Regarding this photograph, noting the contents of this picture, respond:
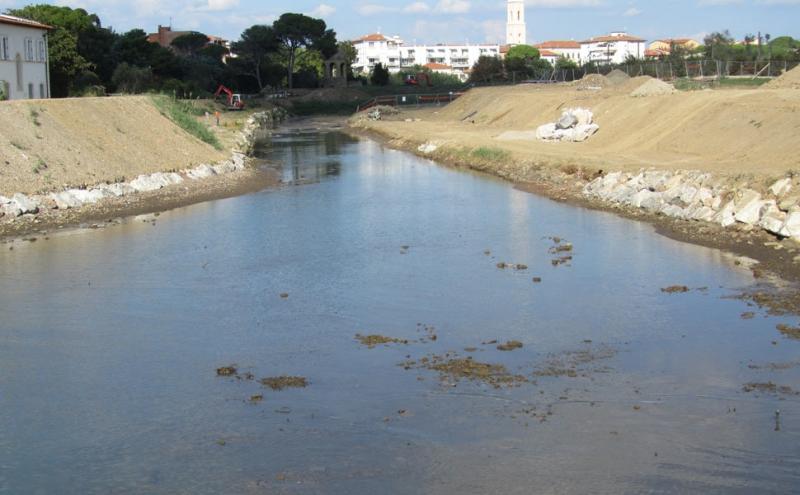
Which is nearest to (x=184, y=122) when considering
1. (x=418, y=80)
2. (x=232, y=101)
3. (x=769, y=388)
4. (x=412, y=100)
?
(x=769, y=388)

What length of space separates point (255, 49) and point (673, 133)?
7590 centimetres

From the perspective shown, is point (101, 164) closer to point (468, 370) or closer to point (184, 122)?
point (184, 122)

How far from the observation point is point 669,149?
1439 inches

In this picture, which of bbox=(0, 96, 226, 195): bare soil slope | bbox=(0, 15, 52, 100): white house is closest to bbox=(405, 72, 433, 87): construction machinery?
bbox=(0, 15, 52, 100): white house

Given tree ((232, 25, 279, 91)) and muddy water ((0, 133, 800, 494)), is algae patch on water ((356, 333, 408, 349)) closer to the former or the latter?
muddy water ((0, 133, 800, 494))

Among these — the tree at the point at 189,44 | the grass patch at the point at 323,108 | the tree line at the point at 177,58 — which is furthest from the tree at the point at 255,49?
the grass patch at the point at 323,108

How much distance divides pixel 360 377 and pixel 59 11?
58.0 m

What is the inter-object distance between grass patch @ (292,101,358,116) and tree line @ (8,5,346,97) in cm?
774

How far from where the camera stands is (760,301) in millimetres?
17562

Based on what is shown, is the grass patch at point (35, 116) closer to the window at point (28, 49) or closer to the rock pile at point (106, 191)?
the rock pile at point (106, 191)

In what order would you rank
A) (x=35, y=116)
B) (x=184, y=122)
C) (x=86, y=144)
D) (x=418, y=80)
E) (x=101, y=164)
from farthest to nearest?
(x=418, y=80), (x=184, y=122), (x=86, y=144), (x=35, y=116), (x=101, y=164)

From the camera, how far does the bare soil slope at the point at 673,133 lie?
101ft

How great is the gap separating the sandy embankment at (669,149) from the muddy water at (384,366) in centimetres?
152

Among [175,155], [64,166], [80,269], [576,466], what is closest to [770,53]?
[175,155]
